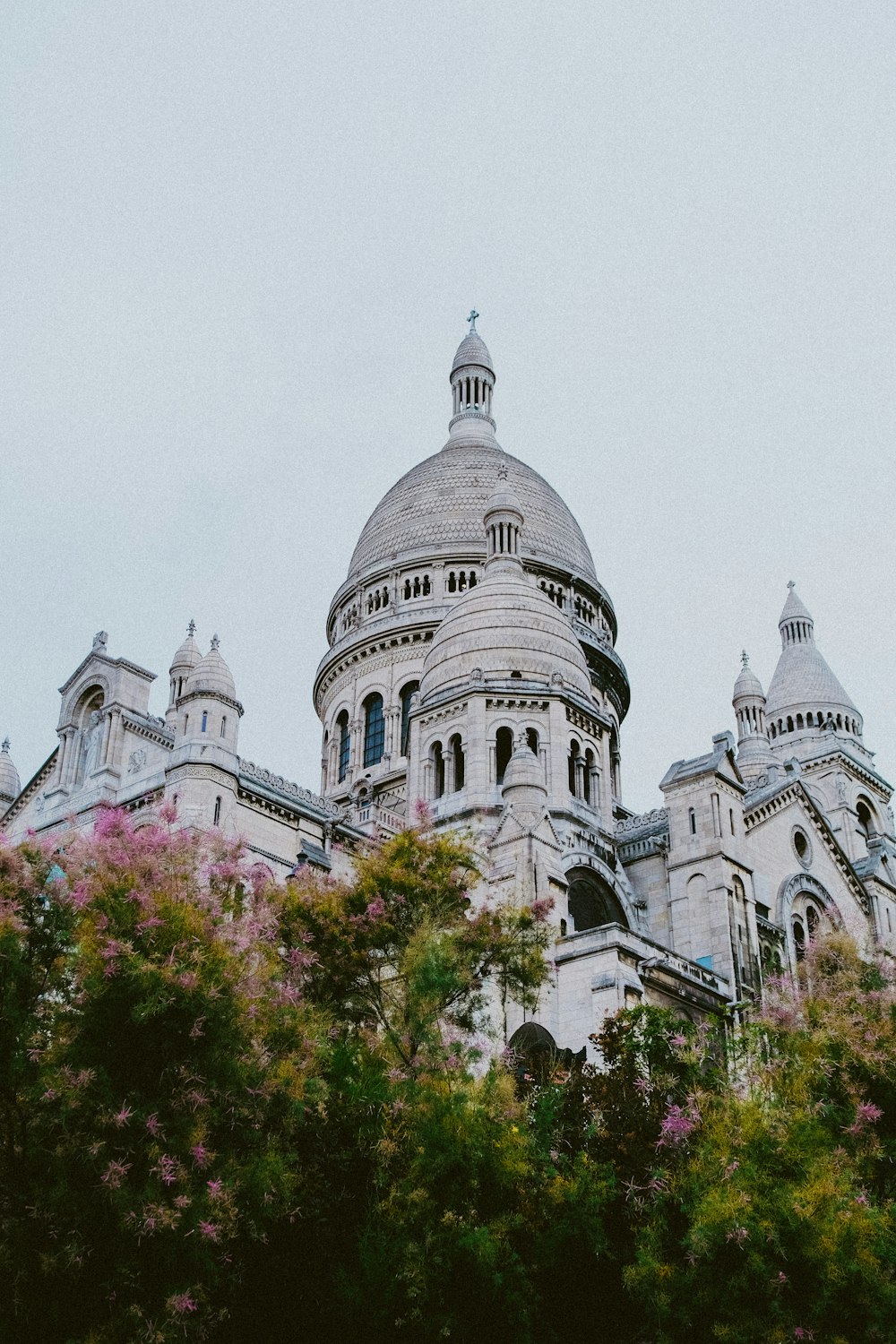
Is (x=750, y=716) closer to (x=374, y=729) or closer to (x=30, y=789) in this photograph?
(x=374, y=729)

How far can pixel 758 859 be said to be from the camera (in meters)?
45.5

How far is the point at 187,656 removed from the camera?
52406 mm

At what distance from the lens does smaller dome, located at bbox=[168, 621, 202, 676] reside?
51562 millimetres

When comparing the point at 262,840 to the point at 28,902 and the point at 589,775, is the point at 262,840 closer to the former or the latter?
the point at 589,775

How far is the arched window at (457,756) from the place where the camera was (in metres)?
45.1

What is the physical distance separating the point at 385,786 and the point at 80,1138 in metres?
36.4

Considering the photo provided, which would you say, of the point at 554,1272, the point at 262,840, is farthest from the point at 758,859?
the point at 554,1272

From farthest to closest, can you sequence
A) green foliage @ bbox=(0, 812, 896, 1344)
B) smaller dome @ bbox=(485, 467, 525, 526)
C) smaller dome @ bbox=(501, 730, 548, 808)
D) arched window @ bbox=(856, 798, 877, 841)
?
1. arched window @ bbox=(856, 798, 877, 841)
2. smaller dome @ bbox=(485, 467, 525, 526)
3. smaller dome @ bbox=(501, 730, 548, 808)
4. green foliage @ bbox=(0, 812, 896, 1344)

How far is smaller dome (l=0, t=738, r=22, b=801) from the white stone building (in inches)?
3.7

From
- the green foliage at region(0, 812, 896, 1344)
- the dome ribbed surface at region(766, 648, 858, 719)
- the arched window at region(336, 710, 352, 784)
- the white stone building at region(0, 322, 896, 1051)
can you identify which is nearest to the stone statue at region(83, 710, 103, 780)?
the white stone building at region(0, 322, 896, 1051)

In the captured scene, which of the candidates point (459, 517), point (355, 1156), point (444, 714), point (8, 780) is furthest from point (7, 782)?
point (355, 1156)

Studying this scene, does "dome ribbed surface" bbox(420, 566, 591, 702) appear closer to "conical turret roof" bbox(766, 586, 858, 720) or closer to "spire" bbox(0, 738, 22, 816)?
"spire" bbox(0, 738, 22, 816)

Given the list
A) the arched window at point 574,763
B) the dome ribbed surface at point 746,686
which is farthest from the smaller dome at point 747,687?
the arched window at point 574,763

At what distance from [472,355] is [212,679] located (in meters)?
41.5
